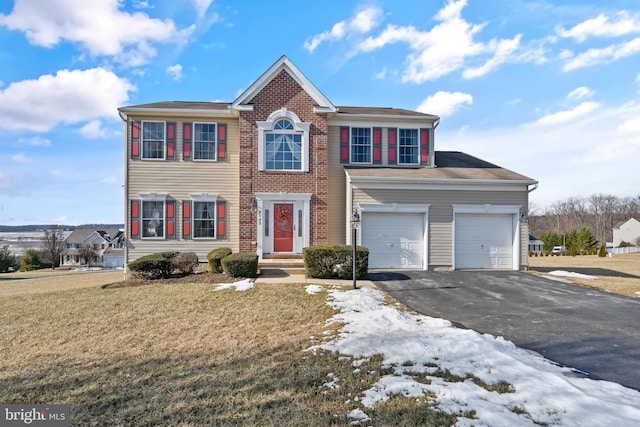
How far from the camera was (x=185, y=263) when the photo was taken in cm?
1159

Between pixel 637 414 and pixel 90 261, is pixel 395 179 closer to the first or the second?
pixel 637 414

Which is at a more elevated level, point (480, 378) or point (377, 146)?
point (377, 146)

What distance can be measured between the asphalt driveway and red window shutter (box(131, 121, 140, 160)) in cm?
1008

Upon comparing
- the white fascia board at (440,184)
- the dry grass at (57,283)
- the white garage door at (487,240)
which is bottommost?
the dry grass at (57,283)

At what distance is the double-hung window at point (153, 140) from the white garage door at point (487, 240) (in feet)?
39.2

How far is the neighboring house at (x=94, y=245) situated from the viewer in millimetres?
56125

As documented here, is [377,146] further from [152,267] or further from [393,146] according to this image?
[152,267]

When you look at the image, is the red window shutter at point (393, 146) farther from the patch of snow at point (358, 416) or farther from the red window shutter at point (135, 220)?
the patch of snow at point (358, 416)

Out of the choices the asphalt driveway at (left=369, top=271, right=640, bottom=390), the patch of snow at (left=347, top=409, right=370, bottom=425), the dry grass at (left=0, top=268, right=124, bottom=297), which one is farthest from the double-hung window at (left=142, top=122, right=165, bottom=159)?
the patch of snow at (left=347, top=409, right=370, bottom=425)

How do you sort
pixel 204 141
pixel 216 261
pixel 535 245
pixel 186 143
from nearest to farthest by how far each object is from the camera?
pixel 216 261, pixel 186 143, pixel 204 141, pixel 535 245

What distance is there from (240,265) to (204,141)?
19.1 feet

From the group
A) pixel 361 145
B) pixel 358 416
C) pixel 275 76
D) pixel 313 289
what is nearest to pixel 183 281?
pixel 313 289

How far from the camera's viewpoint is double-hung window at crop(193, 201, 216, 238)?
13.3 metres

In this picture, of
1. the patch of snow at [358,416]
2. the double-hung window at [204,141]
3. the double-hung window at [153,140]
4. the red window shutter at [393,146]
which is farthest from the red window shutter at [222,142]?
the patch of snow at [358,416]
